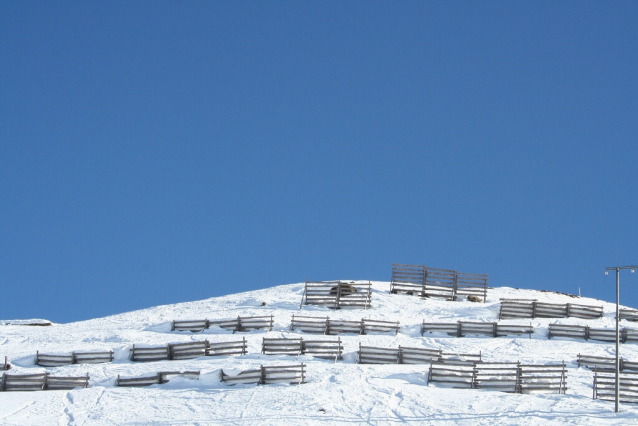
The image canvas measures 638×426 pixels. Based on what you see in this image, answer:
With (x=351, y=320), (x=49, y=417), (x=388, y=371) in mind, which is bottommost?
(x=49, y=417)

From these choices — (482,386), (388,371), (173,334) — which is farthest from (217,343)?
(482,386)

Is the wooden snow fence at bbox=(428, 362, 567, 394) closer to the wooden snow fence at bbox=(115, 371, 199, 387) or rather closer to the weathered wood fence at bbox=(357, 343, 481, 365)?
the weathered wood fence at bbox=(357, 343, 481, 365)

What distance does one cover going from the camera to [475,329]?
48.2 meters

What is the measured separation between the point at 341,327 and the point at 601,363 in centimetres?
1432

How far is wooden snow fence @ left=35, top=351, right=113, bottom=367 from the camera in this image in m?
43.6

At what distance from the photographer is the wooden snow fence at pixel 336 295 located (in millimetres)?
55156

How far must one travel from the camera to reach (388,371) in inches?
1577

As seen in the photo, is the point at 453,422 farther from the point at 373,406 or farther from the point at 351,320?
the point at 351,320

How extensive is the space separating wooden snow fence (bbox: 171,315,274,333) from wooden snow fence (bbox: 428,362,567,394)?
12636 mm

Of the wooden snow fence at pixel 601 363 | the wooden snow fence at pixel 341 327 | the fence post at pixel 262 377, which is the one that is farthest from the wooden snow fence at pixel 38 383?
the wooden snow fence at pixel 601 363

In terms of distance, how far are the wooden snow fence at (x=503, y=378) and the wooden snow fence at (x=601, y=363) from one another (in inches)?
95.8

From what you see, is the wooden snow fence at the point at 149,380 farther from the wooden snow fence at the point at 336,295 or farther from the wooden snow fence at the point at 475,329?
the wooden snow fence at the point at 336,295

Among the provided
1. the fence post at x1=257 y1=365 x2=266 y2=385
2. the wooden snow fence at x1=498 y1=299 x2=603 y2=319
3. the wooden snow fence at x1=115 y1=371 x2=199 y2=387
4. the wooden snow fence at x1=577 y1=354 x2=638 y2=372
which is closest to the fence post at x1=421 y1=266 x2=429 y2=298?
the wooden snow fence at x1=498 y1=299 x2=603 y2=319

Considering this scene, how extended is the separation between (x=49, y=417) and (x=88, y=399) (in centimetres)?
236
